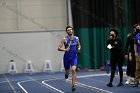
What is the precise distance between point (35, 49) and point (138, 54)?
36.1 feet

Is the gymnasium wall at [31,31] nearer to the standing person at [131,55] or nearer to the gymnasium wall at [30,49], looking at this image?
the gymnasium wall at [30,49]

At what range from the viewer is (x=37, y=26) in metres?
20.8

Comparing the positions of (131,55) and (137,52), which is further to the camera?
(131,55)

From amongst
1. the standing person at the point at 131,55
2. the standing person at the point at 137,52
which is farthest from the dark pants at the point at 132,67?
the standing person at the point at 137,52

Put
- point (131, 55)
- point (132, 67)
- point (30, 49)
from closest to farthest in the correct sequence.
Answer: point (131, 55) → point (132, 67) → point (30, 49)

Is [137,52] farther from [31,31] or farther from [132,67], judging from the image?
[31,31]

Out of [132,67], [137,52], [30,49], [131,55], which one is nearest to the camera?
[137,52]

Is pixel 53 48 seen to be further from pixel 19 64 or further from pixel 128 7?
pixel 128 7

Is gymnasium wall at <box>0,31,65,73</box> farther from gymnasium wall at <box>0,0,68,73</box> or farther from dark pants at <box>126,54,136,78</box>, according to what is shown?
dark pants at <box>126,54,136,78</box>

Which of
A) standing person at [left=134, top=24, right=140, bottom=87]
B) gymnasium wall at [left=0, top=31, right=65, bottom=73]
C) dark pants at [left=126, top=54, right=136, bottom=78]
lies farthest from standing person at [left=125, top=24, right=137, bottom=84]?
gymnasium wall at [left=0, top=31, right=65, bottom=73]

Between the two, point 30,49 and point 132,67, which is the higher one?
point 30,49

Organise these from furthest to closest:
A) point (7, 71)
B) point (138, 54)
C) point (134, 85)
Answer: point (7, 71) < point (134, 85) < point (138, 54)

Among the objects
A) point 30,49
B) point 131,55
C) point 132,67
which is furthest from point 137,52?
point 30,49

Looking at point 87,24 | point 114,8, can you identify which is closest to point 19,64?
point 87,24
